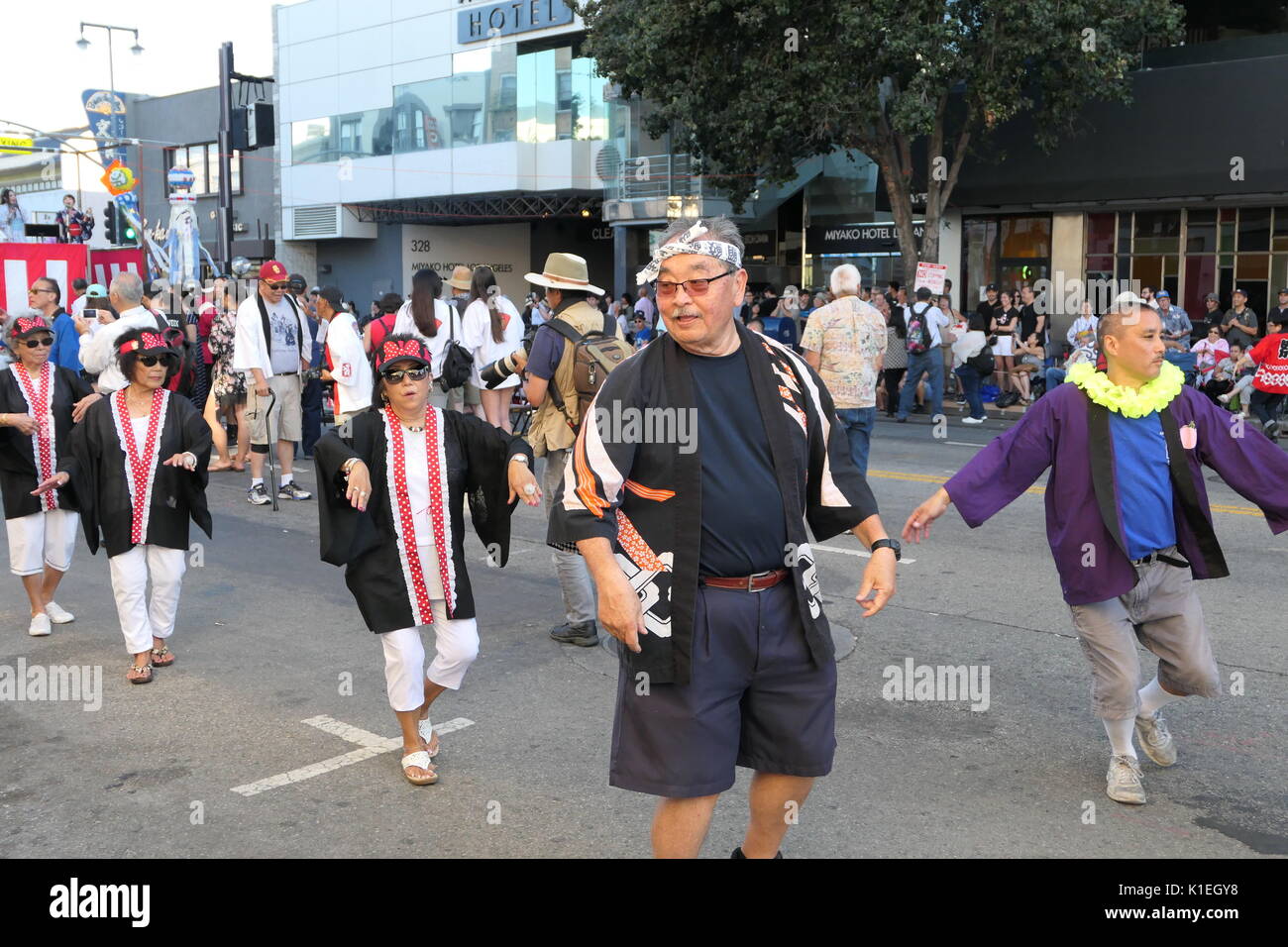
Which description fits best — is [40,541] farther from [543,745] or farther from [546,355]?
[543,745]

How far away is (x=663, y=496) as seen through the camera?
3.26m

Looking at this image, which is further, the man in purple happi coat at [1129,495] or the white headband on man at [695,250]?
the man in purple happi coat at [1129,495]

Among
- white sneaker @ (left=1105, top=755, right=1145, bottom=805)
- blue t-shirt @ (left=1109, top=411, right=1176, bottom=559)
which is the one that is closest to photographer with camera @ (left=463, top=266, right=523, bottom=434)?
blue t-shirt @ (left=1109, top=411, right=1176, bottom=559)

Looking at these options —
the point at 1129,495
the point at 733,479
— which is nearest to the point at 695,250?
the point at 733,479

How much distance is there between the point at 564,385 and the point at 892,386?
12.5 meters

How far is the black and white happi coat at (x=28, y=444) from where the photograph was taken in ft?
22.5

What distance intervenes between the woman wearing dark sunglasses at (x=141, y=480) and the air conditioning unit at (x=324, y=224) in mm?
35201

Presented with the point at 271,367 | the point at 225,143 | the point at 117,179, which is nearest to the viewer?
the point at 271,367

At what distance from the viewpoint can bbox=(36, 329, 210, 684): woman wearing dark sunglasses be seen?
6.18 m

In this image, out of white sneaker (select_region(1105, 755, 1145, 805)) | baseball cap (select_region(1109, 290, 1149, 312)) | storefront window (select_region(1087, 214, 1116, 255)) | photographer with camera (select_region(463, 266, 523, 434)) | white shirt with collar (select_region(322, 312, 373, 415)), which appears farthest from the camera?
storefront window (select_region(1087, 214, 1116, 255))

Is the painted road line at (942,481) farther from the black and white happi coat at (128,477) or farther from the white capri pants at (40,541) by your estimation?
the white capri pants at (40,541)

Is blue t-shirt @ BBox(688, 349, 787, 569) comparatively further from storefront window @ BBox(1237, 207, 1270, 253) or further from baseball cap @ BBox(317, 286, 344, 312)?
storefront window @ BBox(1237, 207, 1270, 253)

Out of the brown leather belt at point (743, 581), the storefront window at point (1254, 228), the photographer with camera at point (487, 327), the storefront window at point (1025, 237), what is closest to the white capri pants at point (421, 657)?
the brown leather belt at point (743, 581)

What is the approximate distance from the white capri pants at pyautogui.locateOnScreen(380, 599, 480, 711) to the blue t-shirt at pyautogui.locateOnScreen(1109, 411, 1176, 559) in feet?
8.04
